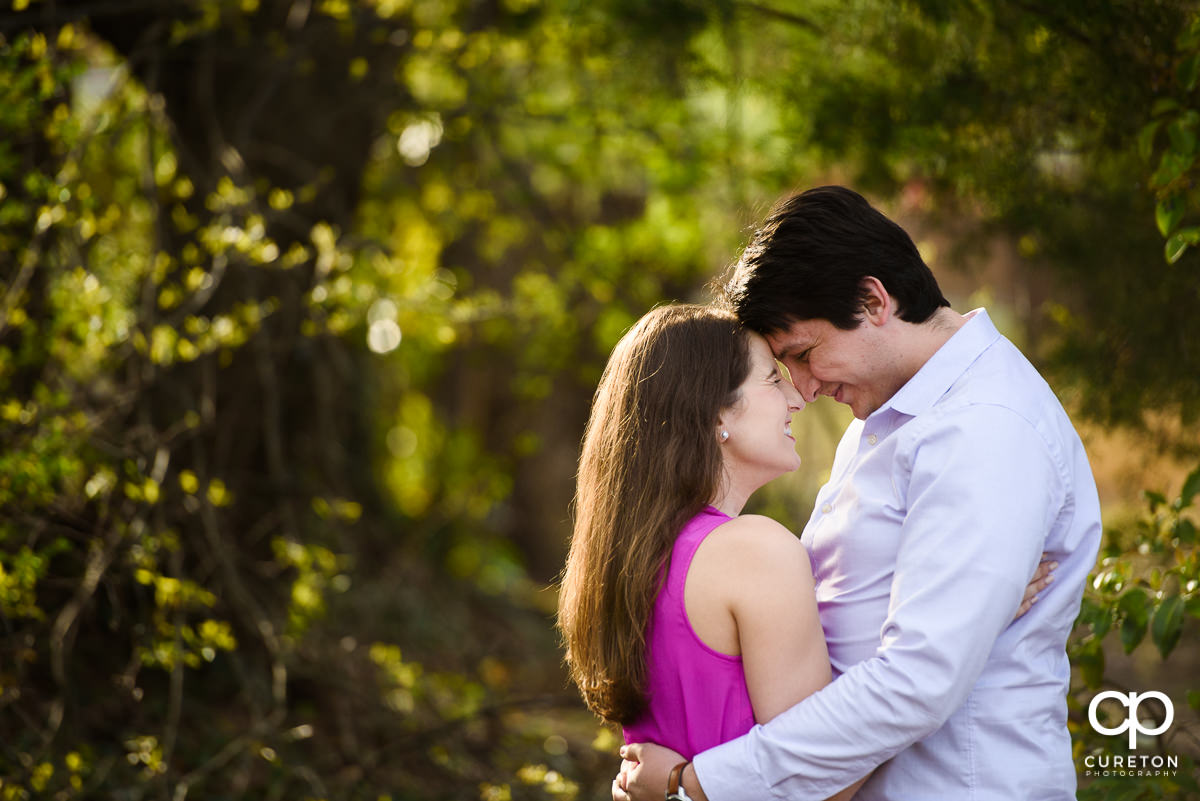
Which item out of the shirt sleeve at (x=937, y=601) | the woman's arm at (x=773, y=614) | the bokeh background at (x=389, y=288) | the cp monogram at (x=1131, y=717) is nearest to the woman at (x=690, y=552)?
the woman's arm at (x=773, y=614)

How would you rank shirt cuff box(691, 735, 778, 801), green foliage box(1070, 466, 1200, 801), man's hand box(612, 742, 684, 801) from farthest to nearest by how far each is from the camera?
1. green foliage box(1070, 466, 1200, 801)
2. man's hand box(612, 742, 684, 801)
3. shirt cuff box(691, 735, 778, 801)

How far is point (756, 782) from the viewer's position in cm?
177

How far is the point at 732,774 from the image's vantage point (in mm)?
1786

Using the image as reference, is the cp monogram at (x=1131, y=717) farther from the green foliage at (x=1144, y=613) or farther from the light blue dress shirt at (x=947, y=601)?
the light blue dress shirt at (x=947, y=601)

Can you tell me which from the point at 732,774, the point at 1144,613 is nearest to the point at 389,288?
the point at 732,774

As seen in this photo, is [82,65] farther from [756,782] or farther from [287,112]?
[756,782]

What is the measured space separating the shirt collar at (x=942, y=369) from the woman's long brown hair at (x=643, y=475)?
30cm

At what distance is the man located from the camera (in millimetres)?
1633

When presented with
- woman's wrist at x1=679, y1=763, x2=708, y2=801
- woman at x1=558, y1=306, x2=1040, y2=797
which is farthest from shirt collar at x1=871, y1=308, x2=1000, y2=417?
woman's wrist at x1=679, y1=763, x2=708, y2=801

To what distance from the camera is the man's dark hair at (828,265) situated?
1.90 meters

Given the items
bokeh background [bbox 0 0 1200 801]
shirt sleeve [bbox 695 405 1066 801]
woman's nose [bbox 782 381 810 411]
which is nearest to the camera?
shirt sleeve [bbox 695 405 1066 801]

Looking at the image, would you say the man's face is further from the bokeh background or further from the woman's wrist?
the woman's wrist

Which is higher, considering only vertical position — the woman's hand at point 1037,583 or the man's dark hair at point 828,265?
the man's dark hair at point 828,265

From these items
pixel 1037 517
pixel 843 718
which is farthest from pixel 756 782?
pixel 1037 517
